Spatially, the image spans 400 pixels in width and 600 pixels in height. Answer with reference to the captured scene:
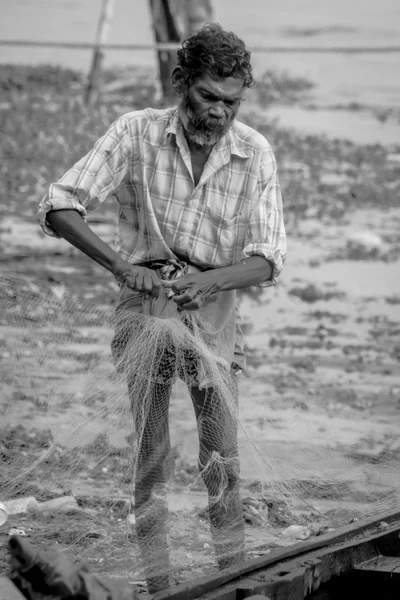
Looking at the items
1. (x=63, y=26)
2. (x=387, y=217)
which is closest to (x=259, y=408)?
(x=387, y=217)

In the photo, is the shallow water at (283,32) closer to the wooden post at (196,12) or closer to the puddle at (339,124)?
the puddle at (339,124)

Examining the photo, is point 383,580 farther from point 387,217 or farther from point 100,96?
point 100,96

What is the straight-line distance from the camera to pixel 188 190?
339 centimetres

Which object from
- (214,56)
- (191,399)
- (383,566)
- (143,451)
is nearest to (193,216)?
(214,56)

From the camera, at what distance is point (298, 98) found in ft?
49.6

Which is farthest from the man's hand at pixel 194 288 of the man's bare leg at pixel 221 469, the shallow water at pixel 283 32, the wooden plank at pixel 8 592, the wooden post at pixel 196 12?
the shallow water at pixel 283 32

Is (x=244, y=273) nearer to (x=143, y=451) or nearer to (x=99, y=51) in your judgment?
(x=143, y=451)

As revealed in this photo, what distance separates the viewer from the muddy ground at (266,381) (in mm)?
4012

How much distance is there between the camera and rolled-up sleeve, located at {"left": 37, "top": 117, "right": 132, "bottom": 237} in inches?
131

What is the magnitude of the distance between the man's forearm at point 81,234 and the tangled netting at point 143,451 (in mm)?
226

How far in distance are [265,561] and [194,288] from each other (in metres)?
0.79

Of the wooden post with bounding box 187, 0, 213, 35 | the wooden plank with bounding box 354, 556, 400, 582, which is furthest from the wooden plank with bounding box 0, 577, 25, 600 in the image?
the wooden post with bounding box 187, 0, 213, 35

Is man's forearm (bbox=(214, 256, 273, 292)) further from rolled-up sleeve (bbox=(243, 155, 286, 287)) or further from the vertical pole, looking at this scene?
the vertical pole

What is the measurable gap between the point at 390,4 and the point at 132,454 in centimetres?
2077
